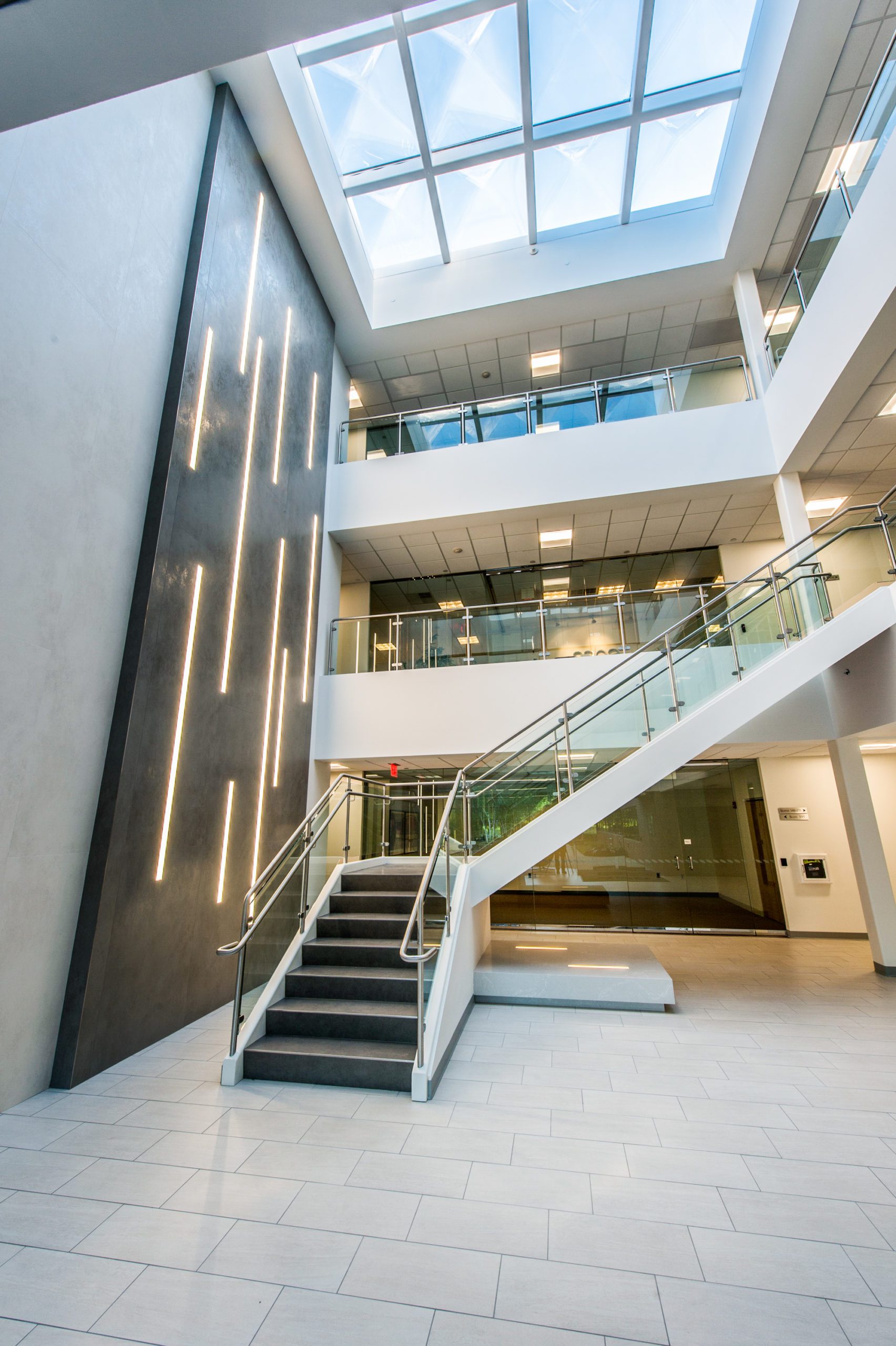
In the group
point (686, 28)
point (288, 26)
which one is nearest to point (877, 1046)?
point (288, 26)

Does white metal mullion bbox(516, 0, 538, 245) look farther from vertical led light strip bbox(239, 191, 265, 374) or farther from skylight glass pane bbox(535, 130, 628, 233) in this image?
vertical led light strip bbox(239, 191, 265, 374)

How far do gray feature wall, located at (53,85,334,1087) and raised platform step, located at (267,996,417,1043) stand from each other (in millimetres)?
1280

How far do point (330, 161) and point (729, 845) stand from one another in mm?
12276

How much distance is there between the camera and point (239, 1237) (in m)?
2.40

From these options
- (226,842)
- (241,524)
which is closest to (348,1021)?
(226,842)

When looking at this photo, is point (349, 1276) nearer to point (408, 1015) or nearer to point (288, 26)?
point (408, 1015)

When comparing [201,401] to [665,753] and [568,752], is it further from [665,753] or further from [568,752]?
[665,753]

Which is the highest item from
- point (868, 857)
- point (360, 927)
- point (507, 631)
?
point (507, 631)

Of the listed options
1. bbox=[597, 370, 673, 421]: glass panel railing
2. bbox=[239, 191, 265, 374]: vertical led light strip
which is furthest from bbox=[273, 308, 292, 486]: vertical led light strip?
bbox=[597, 370, 673, 421]: glass panel railing

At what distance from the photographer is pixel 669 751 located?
18.7 feet

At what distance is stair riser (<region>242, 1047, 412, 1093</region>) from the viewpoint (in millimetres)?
3748

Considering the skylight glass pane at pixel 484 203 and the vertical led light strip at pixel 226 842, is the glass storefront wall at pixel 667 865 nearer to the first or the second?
the vertical led light strip at pixel 226 842

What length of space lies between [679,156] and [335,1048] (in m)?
12.0

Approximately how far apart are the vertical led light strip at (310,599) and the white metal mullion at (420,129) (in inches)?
203
